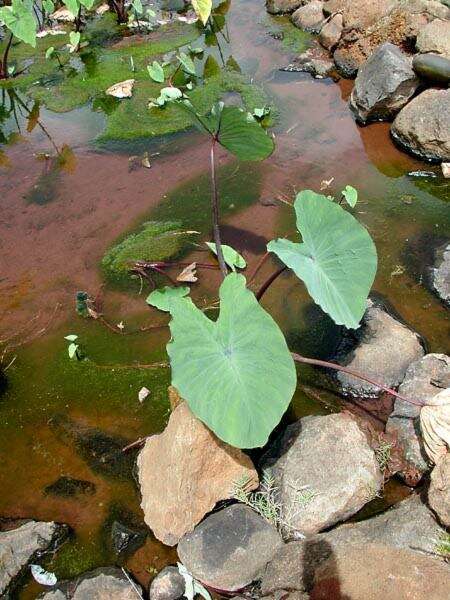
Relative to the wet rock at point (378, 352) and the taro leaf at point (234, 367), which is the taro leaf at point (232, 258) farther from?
the taro leaf at point (234, 367)

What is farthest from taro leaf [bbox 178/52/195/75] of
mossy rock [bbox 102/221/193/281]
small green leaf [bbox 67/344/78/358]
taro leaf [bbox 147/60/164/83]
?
small green leaf [bbox 67/344/78/358]

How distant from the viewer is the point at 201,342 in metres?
1.98

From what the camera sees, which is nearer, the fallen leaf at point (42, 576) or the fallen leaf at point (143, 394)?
the fallen leaf at point (42, 576)

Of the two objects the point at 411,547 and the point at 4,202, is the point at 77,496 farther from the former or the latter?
the point at 4,202

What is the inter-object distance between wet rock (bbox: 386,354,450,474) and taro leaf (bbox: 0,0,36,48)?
14.9 feet

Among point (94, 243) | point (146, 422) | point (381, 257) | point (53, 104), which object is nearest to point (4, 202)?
point (94, 243)

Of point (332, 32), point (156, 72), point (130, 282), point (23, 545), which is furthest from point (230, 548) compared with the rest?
point (332, 32)

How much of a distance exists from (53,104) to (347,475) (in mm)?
4252

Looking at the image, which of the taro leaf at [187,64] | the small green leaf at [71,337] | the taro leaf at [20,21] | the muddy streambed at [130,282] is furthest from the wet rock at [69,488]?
the taro leaf at [20,21]

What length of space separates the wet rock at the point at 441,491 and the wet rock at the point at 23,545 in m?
1.45

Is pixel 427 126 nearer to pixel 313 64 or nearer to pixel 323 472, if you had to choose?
pixel 313 64

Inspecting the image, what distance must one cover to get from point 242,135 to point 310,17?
12.3 ft

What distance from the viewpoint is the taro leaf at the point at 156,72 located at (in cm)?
507

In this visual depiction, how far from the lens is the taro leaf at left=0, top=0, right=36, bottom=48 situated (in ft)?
16.5
